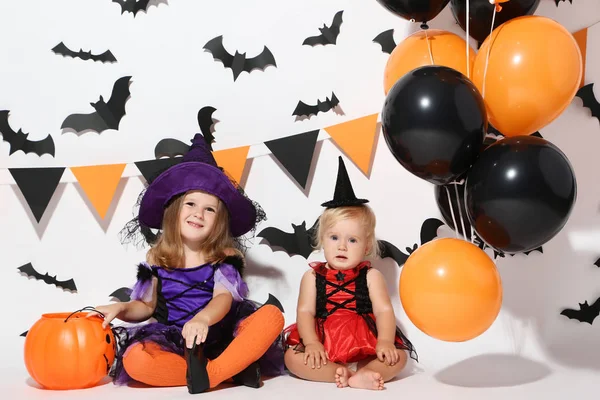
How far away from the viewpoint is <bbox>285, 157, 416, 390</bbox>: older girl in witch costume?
1.99 meters

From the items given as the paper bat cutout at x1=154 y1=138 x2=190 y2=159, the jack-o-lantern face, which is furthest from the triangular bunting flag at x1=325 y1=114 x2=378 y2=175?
the jack-o-lantern face

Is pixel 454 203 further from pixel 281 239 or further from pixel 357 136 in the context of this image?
pixel 281 239

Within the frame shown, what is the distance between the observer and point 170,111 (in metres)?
2.40

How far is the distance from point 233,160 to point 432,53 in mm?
821

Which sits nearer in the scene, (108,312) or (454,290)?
(454,290)

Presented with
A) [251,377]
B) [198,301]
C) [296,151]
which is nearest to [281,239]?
[296,151]

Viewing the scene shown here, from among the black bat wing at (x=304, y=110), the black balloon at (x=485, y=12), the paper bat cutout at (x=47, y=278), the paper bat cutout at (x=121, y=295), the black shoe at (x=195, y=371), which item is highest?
the black bat wing at (x=304, y=110)

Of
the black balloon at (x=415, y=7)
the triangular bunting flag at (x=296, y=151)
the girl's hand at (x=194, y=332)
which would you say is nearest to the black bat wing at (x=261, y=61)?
the triangular bunting flag at (x=296, y=151)

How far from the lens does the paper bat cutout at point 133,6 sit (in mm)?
2398

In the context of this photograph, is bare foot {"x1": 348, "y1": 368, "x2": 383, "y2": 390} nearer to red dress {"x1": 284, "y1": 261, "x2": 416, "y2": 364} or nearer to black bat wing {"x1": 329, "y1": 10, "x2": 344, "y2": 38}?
red dress {"x1": 284, "y1": 261, "x2": 416, "y2": 364}

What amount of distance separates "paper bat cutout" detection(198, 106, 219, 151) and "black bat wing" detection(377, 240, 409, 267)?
2.24ft

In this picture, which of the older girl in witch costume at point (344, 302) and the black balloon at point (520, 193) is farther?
the older girl in witch costume at point (344, 302)

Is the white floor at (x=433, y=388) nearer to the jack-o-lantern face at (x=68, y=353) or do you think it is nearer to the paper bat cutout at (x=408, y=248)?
the jack-o-lantern face at (x=68, y=353)

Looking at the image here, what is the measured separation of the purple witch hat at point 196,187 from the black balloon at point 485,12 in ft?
2.77
